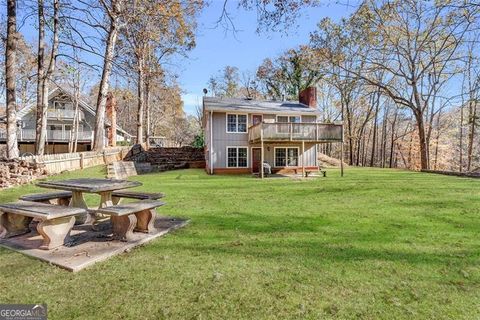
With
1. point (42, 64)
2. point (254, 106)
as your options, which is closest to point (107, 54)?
point (42, 64)

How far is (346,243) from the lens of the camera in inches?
179

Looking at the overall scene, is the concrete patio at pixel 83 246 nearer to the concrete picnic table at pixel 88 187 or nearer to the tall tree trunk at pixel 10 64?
the concrete picnic table at pixel 88 187

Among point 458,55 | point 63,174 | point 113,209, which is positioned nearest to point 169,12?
point 63,174

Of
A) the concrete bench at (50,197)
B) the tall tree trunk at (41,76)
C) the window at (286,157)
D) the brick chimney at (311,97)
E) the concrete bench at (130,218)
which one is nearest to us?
the concrete bench at (130,218)

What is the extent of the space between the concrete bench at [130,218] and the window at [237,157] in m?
14.1

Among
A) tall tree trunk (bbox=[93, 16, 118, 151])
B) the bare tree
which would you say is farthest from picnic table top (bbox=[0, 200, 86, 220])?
tall tree trunk (bbox=[93, 16, 118, 151])

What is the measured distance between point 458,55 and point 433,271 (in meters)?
25.0

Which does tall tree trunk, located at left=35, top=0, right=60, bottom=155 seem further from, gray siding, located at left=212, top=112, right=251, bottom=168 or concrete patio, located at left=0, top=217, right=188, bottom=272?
concrete patio, located at left=0, top=217, right=188, bottom=272

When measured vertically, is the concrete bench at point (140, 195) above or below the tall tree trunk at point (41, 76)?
below

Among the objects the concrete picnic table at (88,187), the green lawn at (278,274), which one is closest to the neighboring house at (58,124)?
the concrete picnic table at (88,187)

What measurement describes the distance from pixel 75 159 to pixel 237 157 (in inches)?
372

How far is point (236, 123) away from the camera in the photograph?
63.9 feet

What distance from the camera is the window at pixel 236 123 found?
19.4 m

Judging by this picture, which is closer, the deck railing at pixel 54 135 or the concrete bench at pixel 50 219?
the concrete bench at pixel 50 219
